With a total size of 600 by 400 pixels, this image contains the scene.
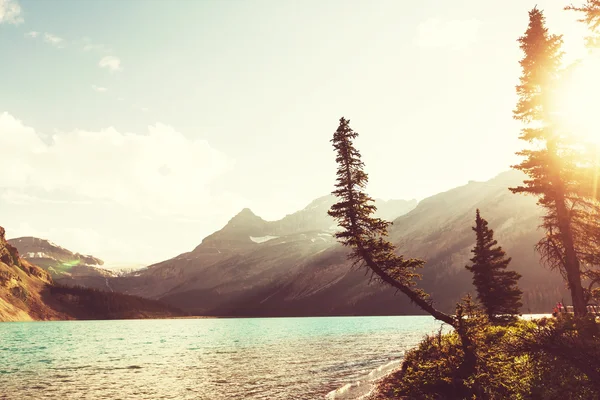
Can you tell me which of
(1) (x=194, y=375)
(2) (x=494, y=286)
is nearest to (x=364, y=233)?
(1) (x=194, y=375)

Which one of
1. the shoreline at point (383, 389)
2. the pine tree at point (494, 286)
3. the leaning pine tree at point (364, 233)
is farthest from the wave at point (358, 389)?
the pine tree at point (494, 286)

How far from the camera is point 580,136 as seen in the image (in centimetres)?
2861

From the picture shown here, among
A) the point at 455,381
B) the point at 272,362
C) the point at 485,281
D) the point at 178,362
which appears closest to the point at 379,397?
the point at 455,381

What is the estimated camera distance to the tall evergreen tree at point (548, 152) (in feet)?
90.4

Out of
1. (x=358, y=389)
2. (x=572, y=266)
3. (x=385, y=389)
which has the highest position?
(x=572, y=266)

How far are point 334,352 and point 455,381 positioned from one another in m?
36.9

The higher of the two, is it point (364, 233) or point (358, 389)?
point (364, 233)

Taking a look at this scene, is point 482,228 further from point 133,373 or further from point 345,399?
point 133,373

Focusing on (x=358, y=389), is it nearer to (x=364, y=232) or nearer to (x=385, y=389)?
(x=385, y=389)

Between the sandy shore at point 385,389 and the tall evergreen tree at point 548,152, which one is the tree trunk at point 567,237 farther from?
the sandy shore at point 385,389

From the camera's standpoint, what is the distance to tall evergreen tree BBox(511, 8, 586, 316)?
90.4ft

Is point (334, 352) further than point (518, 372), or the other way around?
point (334, 352)

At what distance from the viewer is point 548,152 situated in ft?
96.7

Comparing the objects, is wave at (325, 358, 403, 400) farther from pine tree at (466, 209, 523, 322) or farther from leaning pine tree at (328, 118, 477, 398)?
pine tree at (466, 209, 523, 322)
